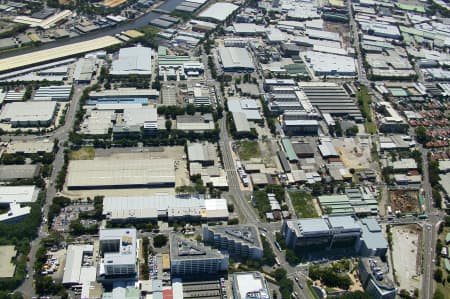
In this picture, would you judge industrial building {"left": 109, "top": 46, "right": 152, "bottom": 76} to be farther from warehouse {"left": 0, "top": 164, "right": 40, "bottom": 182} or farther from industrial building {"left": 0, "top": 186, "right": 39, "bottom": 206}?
industrial building {"left": 0, "top": 186, "right": 39, "bottom": 206}

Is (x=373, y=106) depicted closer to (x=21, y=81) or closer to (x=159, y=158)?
(x=159, y=158)

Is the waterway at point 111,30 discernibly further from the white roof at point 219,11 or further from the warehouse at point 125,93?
the warehouse at point 125,93

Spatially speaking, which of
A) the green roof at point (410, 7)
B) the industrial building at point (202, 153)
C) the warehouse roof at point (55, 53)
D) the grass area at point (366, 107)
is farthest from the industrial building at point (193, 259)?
the green roof at point (410, 7)

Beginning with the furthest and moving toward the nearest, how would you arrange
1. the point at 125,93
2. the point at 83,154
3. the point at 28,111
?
1. the point at 125,93
2. the point at 28,111
3. the point at 83,154

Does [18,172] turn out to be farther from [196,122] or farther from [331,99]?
[331,99]

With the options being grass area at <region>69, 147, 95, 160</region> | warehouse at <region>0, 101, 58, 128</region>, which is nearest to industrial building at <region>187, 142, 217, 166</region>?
grass area at <region>69, 147, 95, 160</region>

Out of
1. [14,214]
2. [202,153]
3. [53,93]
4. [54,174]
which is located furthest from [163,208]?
[53,93]
